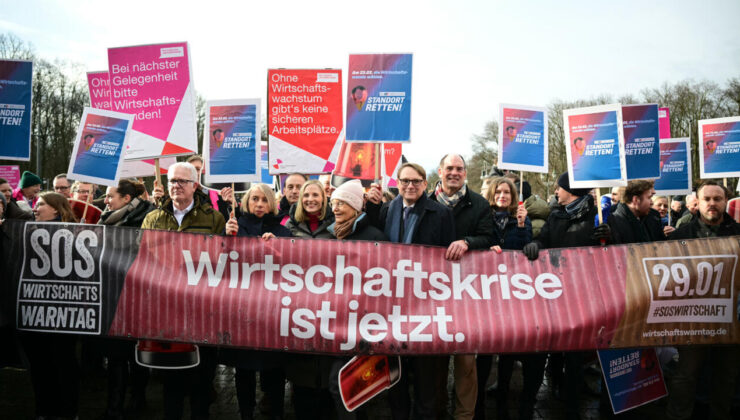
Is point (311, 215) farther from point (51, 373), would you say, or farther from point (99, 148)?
point (51, 373)

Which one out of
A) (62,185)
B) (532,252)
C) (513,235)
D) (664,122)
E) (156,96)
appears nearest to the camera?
(532,252)

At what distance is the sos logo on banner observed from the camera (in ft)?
14.7

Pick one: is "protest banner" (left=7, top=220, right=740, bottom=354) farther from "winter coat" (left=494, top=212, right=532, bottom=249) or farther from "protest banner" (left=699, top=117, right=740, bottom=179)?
"protest banner" (left=699, top=117, right=740, bottom=179)

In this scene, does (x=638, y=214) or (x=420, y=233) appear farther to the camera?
(x=638, y=214)

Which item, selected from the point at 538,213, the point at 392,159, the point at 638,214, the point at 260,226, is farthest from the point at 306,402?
the point at 392,159

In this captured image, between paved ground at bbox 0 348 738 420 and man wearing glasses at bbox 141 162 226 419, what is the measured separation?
0.81 meters

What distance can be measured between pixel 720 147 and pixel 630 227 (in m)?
3.50

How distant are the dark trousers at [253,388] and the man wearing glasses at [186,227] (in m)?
0.25

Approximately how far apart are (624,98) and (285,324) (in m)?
43.9

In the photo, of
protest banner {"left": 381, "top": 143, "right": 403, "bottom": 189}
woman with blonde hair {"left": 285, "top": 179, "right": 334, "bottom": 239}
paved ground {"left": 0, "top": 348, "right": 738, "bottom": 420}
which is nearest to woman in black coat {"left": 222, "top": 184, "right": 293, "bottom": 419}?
woman with blonde hair {"left": 285, "top": 179, "right": 334, "bottom": 239}

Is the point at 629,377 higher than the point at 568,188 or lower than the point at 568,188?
lower

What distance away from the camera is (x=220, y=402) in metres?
5.64

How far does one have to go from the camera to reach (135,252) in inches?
178

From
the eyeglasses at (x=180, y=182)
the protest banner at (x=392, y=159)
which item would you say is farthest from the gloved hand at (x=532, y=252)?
the protest banner at (x=392, y=159)
